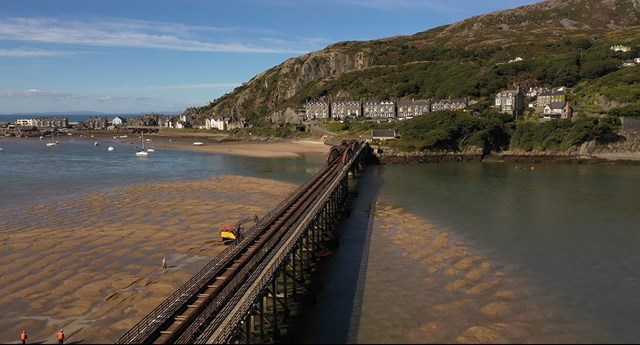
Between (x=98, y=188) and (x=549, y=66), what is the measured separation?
107 metres

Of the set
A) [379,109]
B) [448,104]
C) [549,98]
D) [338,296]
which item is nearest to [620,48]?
[549,98]

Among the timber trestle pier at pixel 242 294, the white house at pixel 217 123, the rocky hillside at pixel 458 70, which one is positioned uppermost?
the rocky hillside at pixel 458 70

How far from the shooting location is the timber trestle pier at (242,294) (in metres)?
14.8

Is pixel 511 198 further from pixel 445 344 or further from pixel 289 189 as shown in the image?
pixel 445 344

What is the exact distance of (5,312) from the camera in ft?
65.8

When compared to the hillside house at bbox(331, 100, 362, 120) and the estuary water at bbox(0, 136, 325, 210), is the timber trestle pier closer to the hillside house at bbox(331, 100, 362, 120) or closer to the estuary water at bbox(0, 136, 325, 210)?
the estuary water at bbox(0, 136, 325, 210)

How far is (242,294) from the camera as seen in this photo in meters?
17.2

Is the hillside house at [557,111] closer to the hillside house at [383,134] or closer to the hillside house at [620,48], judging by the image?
the hillside house at [383,134]

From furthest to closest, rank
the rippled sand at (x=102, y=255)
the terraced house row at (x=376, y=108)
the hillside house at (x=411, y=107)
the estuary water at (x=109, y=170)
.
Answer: the hillside house at (x=411, y=107) → the terraced house row at (x=376, y=108) → the estuary water at (x=109, y=170) → the rippled sand at (x=102, y=255)

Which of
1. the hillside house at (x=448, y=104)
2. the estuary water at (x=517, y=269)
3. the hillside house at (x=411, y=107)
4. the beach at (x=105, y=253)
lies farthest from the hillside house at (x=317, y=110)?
the beach at (x=105, y=253)

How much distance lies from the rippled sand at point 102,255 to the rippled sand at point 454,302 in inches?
392

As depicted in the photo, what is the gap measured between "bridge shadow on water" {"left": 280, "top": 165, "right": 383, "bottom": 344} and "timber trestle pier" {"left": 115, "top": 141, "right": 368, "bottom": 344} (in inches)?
28.1

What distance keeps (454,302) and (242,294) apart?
989cm

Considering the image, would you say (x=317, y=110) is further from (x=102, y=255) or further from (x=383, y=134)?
(x=102, y=255)
